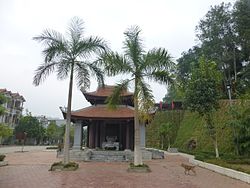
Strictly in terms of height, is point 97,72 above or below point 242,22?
below

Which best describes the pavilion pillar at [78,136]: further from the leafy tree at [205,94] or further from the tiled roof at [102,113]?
the leafy tree at [205,94]

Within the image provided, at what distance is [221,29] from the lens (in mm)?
38125

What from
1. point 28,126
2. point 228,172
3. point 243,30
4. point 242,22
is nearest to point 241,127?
point 228,172

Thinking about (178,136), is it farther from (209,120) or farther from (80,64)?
(80,64)

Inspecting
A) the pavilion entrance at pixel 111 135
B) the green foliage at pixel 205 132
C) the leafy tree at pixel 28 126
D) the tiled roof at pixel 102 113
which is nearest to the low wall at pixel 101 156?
the pavilion entrance at pixel 111 135

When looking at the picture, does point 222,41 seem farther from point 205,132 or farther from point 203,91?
point 203,91

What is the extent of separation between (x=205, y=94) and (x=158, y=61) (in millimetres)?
6715

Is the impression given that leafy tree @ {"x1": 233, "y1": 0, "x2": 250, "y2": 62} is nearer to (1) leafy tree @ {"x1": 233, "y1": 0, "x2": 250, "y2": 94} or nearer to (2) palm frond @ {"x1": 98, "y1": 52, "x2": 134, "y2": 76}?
(1) leafy tree @ {"x1": 233, "y1": 0, "x2": 250, "y2": 94}

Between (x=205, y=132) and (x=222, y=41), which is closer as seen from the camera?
(x=205, y=132)

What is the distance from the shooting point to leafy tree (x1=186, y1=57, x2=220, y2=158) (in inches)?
711

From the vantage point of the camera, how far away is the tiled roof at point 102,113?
20.2 metres

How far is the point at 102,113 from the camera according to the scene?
21.0 metres

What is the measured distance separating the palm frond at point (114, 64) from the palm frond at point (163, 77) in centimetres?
136

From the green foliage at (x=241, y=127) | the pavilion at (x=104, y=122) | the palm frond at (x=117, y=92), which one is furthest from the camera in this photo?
the pavilion at (x=104, y=122)
